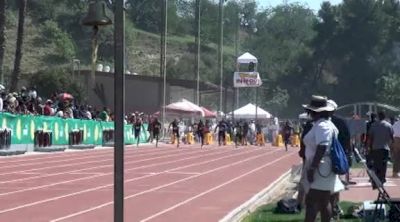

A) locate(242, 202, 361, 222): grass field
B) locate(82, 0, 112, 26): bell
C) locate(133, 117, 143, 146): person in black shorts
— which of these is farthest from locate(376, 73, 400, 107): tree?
locate(82, 0, 112, 26): bell

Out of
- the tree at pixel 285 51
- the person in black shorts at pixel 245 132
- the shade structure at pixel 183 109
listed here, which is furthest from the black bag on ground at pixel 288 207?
the tree at pixel 285 51

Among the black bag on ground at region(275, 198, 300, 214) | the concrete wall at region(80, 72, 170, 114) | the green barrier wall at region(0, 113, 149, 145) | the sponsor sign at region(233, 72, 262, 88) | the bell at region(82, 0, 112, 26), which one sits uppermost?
the sponsor sign at region(233, 72, 262, 88)

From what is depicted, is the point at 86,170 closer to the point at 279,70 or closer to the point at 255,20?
the point at 279,70

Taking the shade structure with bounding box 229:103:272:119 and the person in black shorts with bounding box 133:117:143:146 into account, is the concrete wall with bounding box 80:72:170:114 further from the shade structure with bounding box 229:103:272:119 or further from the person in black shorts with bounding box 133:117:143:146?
the person in black shorts with bounding box 133:117:143:146

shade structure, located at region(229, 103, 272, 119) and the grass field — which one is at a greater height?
shade structure, located at region(229, 103, 272, 119)

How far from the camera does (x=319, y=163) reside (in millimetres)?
10062

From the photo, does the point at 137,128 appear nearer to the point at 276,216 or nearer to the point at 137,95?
the point at 137,95

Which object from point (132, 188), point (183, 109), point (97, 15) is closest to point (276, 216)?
point (132, 188)

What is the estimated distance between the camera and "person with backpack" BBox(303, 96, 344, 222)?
10.1 meters

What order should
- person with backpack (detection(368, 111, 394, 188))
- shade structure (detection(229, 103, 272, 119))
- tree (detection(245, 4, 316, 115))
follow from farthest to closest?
tree (detection(245, 4, 316, 115))
shade structure (detection(229, 103, 272, 119))
person with backpack (detection(368, 111, 394, 188))

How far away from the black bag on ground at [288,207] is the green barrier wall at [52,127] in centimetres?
1908

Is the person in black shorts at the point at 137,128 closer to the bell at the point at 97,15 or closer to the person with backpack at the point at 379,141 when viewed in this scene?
the person with backpack at the point at 379,141

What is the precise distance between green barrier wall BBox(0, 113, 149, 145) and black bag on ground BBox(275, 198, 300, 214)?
62.6 ft

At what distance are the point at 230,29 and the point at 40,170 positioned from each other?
394 feet
